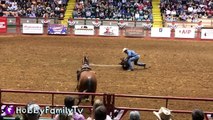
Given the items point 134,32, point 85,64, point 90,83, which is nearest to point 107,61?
point 85,64

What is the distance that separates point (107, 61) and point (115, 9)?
20.3 metres

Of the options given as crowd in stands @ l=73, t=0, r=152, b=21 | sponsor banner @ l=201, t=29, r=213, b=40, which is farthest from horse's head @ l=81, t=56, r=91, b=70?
crowd in stands @ l=73, t=0, r=152, b=21

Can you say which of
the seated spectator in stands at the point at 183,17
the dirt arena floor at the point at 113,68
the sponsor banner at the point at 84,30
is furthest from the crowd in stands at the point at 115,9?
the dirt arena floor at the point at 113,68

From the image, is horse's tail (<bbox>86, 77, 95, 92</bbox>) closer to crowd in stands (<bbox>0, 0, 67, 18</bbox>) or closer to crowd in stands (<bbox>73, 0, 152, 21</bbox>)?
crowd in stands (<bbox>0, 0, 67, 18</bbox>)

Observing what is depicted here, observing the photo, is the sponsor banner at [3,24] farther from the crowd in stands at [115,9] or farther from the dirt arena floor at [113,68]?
the crowd in stands at [115,9]

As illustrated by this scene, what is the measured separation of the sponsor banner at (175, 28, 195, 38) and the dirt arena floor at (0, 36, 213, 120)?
2.09 metres

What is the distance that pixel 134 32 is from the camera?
33.5 metres

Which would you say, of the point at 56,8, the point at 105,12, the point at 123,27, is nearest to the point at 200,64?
the point at 123,27

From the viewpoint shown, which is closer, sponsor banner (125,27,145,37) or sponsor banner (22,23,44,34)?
sponsor banner (22,23,44,34)

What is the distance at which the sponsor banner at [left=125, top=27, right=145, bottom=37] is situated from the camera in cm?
3325

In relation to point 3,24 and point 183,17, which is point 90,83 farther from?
point 183,17

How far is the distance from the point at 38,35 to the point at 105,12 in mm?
10250

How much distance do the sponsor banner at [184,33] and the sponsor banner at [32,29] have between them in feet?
37.9

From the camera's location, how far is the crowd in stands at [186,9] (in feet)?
129
